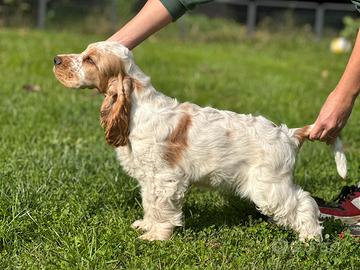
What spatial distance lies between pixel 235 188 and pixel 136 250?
0.80 m

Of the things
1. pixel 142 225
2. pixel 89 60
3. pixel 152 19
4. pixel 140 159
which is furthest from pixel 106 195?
pixel 152 19

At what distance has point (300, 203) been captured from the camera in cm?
388

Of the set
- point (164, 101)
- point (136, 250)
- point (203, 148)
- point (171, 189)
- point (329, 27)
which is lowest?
point (329, 27)

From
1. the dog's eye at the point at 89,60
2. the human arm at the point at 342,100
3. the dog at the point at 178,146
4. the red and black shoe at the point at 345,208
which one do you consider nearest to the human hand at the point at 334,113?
the human arm at the point at 342,100

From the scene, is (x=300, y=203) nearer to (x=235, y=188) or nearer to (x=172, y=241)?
(x=235, y=188)

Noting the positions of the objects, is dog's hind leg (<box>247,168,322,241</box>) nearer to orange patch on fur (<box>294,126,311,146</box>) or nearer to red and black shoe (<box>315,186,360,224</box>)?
orange patch on fur (<box>294,126,311,146</box>)

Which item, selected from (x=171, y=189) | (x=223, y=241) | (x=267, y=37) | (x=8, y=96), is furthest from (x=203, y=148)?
(x=267, y=37)

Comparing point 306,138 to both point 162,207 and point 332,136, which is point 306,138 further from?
point 162,207

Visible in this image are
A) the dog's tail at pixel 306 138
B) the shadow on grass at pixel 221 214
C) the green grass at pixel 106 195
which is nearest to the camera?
the green grass at pixel 106 195

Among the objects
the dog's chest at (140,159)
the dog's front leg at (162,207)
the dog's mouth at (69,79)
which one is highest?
the dog's mouth at (69,79)

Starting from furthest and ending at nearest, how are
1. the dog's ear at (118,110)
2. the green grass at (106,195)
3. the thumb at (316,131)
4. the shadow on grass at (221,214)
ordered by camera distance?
the shadow on grass at (221,214) → the thumb at (316,131) → the dog's ear at (118,110) → the green grass at (106,195)

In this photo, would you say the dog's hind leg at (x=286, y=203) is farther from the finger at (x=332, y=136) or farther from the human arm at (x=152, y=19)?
the human arm at (x=152, y=19)

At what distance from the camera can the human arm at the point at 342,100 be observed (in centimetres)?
378

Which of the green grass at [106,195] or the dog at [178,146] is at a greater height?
the dog at [178,146]
